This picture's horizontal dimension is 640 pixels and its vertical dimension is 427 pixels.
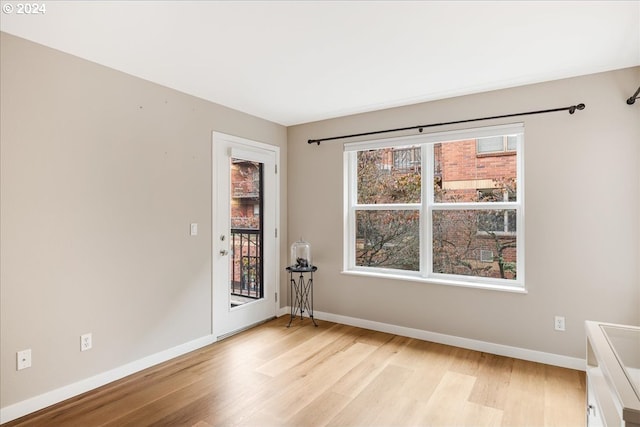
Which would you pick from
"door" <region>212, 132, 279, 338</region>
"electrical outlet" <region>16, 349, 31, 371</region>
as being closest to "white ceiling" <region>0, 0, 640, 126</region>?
"door" <region>212, 132, 279, 338</region>

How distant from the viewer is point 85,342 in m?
2.55

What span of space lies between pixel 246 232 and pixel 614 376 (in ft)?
11.0

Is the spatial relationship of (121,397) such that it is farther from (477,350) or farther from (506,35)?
(506,35)

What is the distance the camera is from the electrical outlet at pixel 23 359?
2229mm

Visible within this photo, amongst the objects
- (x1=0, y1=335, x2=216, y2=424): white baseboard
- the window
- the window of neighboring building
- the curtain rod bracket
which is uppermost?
the curtain rod bracket

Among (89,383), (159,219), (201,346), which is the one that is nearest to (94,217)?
(159,219)

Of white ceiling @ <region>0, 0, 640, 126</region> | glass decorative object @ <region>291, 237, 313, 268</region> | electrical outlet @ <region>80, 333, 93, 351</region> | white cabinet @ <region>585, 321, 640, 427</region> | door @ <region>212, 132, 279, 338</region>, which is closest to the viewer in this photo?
white cabinet @ <region>585, 321, 640, 427</region>

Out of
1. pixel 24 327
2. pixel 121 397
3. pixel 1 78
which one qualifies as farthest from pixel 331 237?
pixel 1 78

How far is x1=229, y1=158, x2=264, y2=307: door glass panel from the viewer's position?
383 centimetres

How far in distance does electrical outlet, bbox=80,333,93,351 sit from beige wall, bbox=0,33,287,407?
0.10ft

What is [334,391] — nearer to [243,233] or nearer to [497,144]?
[243,233]

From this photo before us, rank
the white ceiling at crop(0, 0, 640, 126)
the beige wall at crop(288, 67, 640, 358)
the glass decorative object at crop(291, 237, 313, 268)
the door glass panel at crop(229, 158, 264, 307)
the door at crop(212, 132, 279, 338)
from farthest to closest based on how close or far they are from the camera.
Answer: the glass decorative object at crop(291, 237, 313, 268)
the door glass panel at crop(229, 158, 264, 307)
the door at crop(212, 132, 279, 338)
the beige wall at crop(288, 67, 640, 358)
the white ceiling at crop(0, 0, 640, 126)

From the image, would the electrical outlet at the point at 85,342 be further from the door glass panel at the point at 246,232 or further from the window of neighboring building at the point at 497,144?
the window of neighboring building at the point at 497,144

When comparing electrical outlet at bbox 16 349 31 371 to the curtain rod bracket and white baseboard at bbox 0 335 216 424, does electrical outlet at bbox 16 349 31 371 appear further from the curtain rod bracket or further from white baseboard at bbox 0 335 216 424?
the curtain rod bracket
